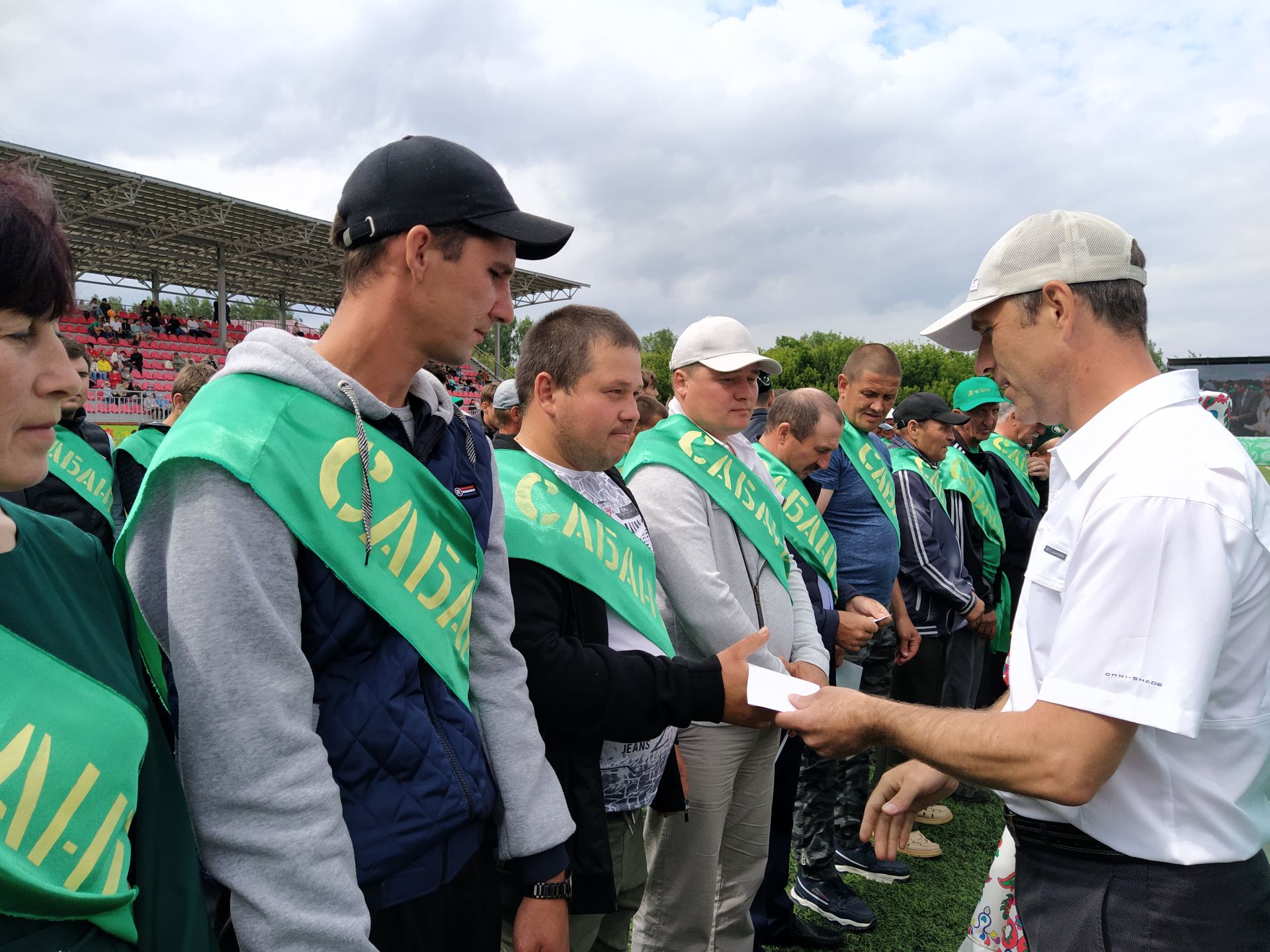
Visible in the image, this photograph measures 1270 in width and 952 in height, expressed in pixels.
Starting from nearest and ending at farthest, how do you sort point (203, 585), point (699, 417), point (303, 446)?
point (203, 585) < point (303, 446) < point (699, 417)

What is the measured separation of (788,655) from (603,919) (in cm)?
109

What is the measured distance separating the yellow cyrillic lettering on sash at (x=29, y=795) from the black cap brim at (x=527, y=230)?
1.05 m

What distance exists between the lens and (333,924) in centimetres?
114

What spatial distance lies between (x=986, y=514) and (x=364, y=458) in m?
4.59

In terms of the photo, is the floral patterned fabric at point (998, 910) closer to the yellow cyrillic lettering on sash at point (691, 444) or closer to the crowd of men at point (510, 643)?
the crowd of men at point (510, 643)

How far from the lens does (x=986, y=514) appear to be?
5.12 metres

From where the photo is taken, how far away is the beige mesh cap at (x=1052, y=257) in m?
1.66

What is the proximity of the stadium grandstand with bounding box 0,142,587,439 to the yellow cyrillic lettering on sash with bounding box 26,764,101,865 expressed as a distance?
15524 mm

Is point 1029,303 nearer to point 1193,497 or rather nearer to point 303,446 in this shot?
point 1193,497

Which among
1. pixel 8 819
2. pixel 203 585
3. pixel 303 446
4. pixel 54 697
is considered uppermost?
pixel 303 446

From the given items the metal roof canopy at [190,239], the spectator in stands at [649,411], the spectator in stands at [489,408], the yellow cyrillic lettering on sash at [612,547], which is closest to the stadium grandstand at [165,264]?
the metal roof canopy at [190,239]

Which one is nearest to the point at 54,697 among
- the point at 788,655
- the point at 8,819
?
the point at 8,819

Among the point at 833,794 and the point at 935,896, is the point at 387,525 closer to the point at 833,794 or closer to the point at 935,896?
the point at 833,794

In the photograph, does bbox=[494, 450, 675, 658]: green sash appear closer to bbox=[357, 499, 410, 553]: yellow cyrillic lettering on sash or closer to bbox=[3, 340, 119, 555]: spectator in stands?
bbox=[357, 499, 410, 553]: yellow cyrillic lettering on sash
